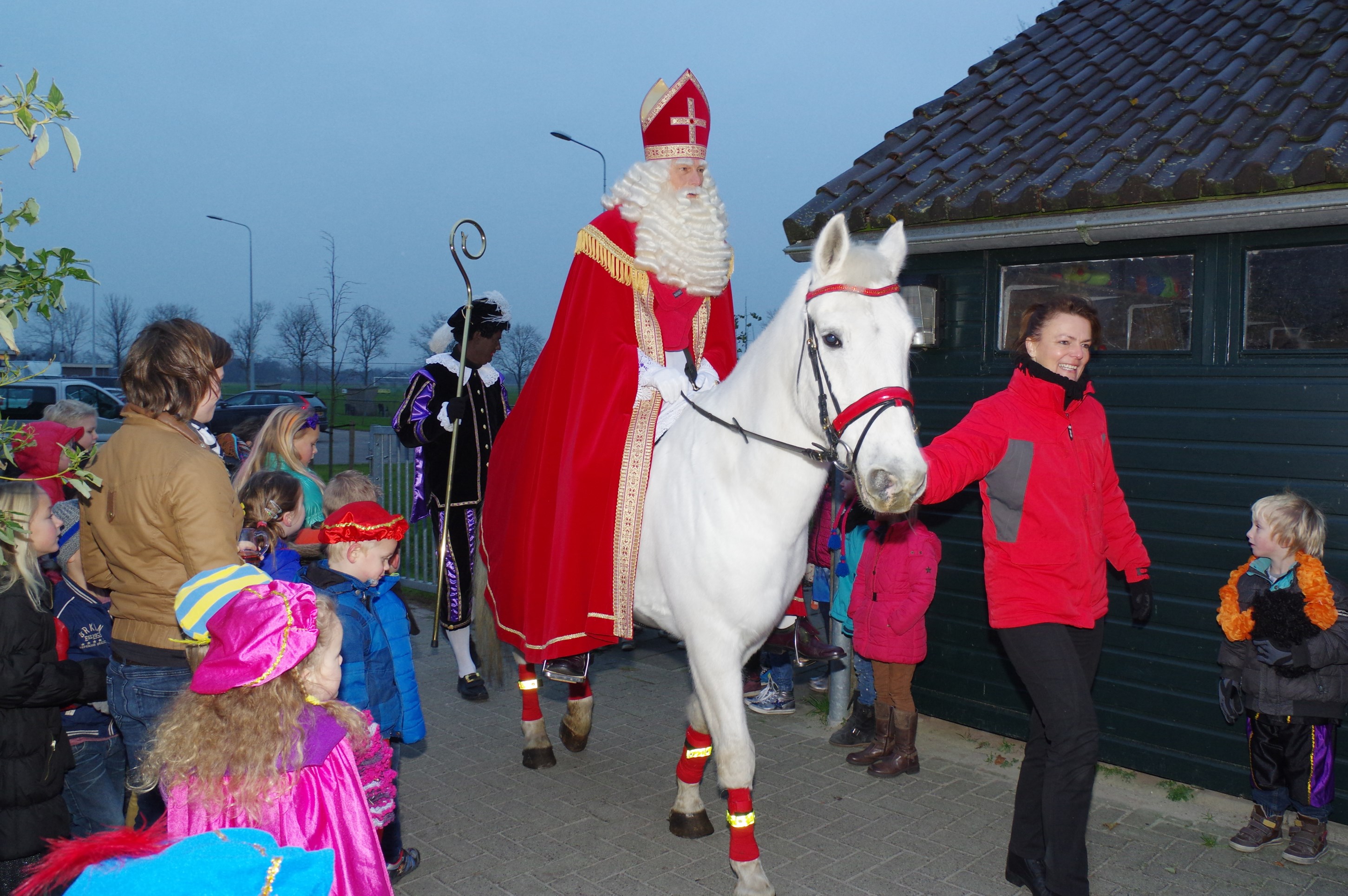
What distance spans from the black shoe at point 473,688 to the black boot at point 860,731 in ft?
7.91

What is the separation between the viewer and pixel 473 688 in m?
6.55

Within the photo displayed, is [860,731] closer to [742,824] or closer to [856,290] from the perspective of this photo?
[742,824]

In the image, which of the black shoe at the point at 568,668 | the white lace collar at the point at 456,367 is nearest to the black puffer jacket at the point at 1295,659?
the black shoe at the point at 568,668

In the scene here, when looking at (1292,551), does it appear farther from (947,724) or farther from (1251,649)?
(947,724)

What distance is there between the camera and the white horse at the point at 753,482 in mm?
3209

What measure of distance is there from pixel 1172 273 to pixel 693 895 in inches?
154

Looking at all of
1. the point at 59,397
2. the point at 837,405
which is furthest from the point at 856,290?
the point at 59,397

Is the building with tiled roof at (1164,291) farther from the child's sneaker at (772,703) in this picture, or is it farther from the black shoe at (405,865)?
the black shoe at (405,865)

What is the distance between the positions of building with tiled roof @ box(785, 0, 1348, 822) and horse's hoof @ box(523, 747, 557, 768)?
2.39 m

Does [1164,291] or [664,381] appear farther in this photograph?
[1164,291]

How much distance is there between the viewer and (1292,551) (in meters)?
4.17

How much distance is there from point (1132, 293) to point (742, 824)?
3492 millimetres

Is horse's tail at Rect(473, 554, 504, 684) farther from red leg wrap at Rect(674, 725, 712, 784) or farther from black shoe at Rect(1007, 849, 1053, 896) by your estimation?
black shoe at Rect(1007, 849, 1053, 896)

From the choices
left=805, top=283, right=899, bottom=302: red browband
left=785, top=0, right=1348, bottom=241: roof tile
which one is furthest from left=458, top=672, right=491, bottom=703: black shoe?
left=805, top=283, right=899, bottom=302: red browband
